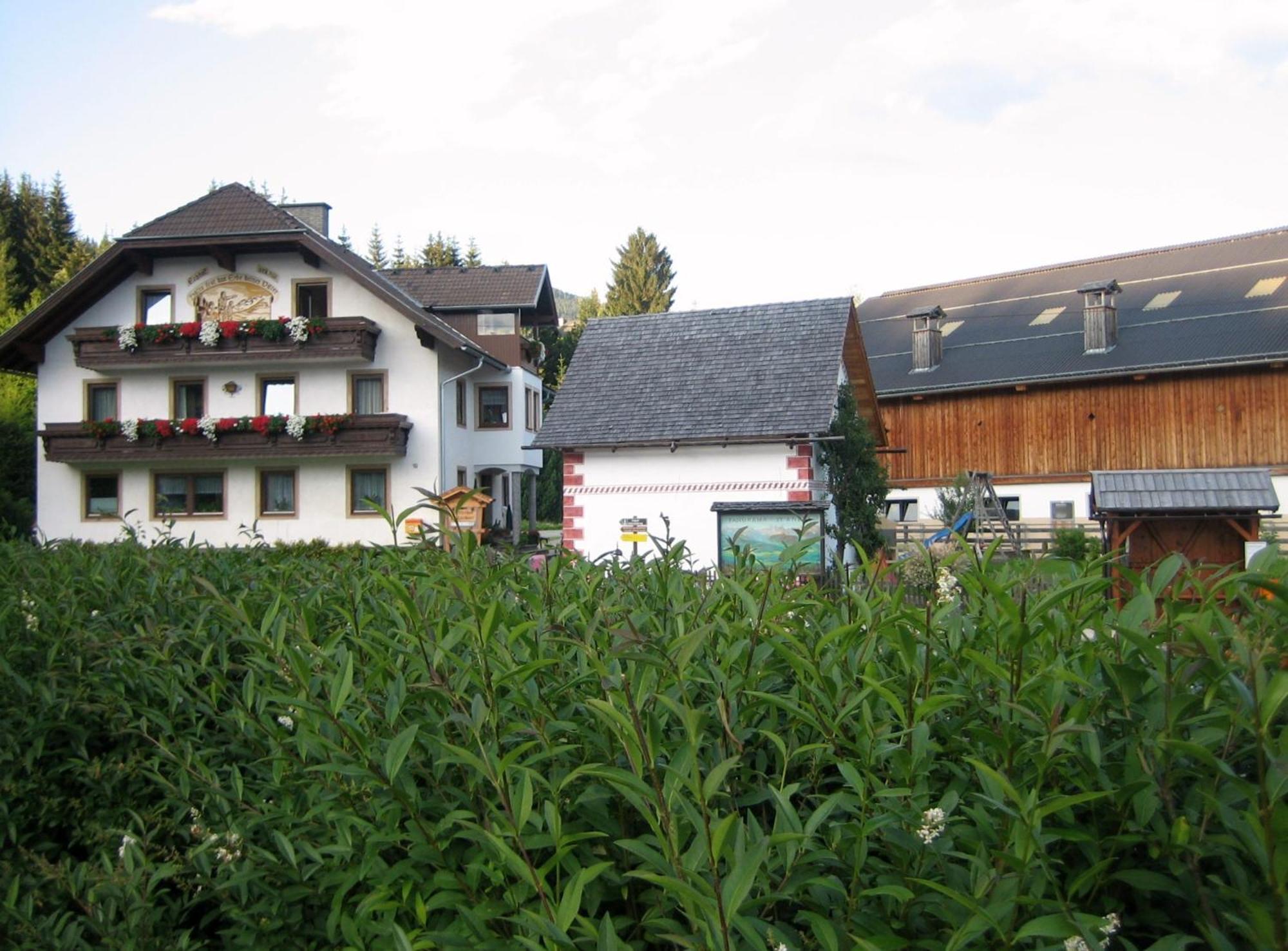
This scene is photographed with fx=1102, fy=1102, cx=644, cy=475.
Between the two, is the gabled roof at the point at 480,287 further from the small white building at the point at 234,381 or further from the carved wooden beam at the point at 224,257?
the carved wooden beam at the point at 224,257

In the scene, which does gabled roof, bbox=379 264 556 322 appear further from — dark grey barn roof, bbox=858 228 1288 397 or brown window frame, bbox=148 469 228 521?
dark grey barn roof, bbox=858 228 1288 397

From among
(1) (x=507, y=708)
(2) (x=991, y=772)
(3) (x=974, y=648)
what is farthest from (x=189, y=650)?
(2) (x=991, y=772)

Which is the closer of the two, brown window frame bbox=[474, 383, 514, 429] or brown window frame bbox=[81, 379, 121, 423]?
brown window frame bbox=[81, 379, 121, 423]

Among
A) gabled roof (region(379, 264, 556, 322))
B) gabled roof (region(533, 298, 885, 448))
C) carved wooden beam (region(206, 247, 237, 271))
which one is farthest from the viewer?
gabled roof (region(379, 264, 556, 322))

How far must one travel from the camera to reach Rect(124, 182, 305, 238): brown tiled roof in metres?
31.2

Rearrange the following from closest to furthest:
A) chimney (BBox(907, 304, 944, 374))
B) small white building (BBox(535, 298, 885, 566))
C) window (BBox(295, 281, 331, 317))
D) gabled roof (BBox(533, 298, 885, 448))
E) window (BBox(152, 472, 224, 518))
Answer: small white building (BBox(535, 298, 885, 566)) → gabled roof (BBox(533, 298, 885, 448)) → window (BBox(295, 281, 331, 317)) → window (BBox(152, 472, 224, 518)) → chimney (BBox(907, 304, 944, 374))

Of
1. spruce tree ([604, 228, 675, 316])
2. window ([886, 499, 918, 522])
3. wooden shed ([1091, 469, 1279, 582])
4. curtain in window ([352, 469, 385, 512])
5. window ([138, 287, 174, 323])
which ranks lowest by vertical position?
Result: window ([886, 499, 918, 522])

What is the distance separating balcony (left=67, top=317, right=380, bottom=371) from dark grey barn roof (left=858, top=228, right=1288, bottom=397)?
20369mm

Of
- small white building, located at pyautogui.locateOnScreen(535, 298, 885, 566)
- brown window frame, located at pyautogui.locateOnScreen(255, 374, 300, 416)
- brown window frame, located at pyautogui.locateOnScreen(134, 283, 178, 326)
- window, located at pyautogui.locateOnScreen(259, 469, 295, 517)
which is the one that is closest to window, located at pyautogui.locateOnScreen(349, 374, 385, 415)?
brown window frame, located at pyautogui.locateOnScreen(255, 374, 300, 416)

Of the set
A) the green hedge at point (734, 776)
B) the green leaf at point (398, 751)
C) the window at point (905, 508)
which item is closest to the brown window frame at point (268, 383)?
the window at point (905, 508)

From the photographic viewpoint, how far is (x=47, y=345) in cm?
3275

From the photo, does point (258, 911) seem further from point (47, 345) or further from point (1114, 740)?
point (47, 345)

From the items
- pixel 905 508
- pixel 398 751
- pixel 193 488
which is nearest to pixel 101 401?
pixel 193 488

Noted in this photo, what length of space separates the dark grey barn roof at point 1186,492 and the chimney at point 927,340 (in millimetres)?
27392
